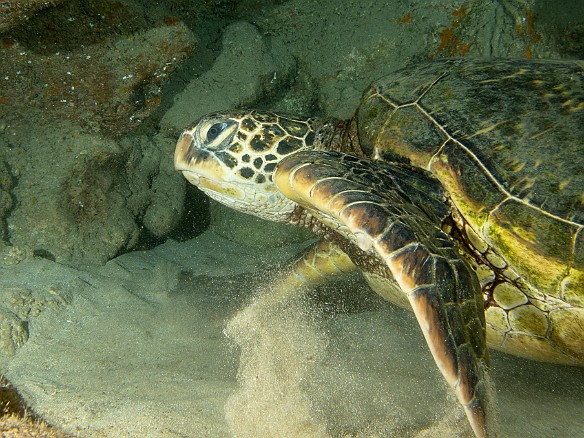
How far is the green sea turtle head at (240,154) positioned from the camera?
2.74m

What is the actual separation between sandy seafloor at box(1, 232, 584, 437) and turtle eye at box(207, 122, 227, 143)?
126 cm

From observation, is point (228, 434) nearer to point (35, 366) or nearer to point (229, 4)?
point (35, 366)

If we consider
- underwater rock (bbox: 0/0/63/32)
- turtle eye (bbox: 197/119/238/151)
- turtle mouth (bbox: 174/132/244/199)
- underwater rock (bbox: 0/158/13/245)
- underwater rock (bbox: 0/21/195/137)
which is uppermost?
underwater rock (bbox: 0/0/63/32)

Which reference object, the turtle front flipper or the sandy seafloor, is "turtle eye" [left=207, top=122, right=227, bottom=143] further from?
the sandy seafloor

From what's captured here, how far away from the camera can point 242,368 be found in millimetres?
2115

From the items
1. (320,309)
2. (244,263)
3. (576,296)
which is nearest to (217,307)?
(320,309)

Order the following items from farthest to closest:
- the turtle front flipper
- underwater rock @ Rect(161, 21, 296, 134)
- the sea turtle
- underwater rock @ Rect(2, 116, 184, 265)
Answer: underwater rock @ Rect(161, 21, 296, 134) → underwater rock @ Rect(2, 116, 184, 265) → the sea turtle → the turtle front flipper

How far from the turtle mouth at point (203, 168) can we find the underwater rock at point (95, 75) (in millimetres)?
1127

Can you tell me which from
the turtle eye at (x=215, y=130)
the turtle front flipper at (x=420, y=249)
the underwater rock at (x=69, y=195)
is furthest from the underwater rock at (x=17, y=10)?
the turtle front flipper at (x=420, y=249)

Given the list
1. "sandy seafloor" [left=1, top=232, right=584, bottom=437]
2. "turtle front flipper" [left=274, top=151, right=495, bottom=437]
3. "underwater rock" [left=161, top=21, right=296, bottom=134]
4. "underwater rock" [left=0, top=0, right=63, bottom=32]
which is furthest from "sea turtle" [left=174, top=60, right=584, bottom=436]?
"underwater rock" [left=161, top=21, right=296, bottom=134]

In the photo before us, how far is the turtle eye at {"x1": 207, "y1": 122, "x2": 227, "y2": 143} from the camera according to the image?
279 cm

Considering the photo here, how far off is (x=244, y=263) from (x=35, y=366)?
2242mm

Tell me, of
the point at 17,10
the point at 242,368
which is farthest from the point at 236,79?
the point at 242,368

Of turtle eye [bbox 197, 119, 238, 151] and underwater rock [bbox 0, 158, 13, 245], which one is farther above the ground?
turtle eye [bbox 197, 119, 238, 151]
